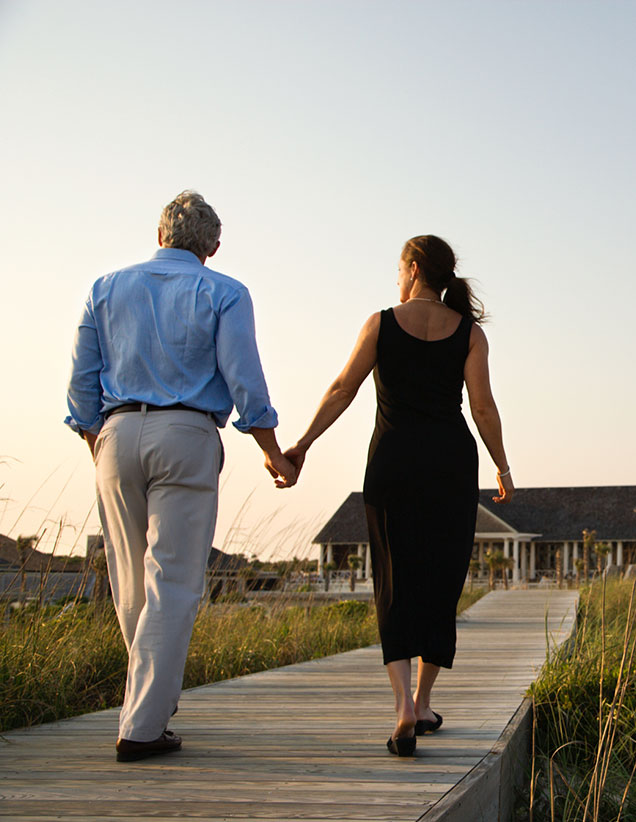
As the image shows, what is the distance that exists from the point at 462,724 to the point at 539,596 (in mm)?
16624

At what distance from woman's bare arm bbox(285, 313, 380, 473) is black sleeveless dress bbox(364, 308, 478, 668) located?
0.19 ft

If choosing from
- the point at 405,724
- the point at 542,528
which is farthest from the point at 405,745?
the point at 542,528

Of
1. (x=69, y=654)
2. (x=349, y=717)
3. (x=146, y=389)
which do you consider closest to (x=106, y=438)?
(x=146, y=389)

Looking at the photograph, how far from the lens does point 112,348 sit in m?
3.39

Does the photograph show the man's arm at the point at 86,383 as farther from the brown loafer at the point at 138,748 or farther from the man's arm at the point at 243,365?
the brown loafer at the point at 138,748

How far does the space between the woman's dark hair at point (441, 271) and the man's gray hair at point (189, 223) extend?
75 centimetres

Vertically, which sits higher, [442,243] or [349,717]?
[442,243]

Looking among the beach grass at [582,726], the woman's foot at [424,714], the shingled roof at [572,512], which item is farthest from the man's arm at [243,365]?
the shingled roof at [572,512]

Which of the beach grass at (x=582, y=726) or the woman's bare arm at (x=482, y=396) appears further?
the beach grass at (x=582, y=726)

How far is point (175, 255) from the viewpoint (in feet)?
11.4

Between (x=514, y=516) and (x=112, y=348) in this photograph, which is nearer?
(x=112, y=348)

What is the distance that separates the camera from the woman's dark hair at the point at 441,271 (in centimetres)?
369

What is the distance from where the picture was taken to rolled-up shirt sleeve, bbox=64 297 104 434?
340 cm

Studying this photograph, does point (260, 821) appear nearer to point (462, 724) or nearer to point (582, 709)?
point (462, 724)
